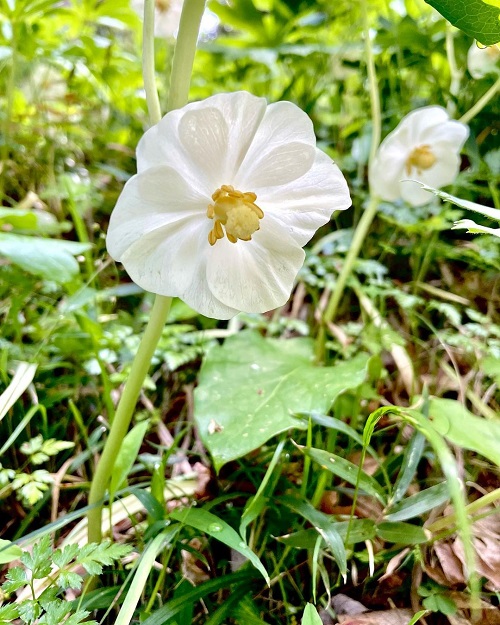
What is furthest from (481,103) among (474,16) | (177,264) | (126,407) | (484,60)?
(126,407)

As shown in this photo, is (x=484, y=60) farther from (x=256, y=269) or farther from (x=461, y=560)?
(x=461, y=560)

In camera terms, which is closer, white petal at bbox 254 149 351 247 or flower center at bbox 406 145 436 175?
white petal at bbox 254 149 351 247

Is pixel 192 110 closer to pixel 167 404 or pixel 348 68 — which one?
pixel 167 404

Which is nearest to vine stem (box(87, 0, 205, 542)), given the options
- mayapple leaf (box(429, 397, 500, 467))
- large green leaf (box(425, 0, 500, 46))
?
large green leaf (box(425, 0, 500, 46))

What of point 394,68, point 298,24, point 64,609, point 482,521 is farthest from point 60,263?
point 298,24

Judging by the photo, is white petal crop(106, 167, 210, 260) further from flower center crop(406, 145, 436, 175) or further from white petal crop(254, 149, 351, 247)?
flower center crop(406, 145, 436, 175)

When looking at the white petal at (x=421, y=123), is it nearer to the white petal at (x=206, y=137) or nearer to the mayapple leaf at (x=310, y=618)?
the white petal at (x=206, y=137)

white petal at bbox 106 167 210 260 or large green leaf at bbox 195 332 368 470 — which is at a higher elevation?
white petal at bbox 106 167 210 260
